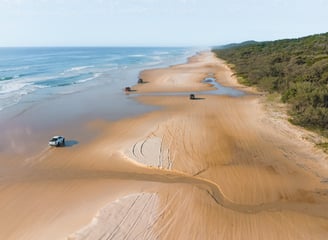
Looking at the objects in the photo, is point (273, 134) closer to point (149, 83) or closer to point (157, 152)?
point (157, 152)

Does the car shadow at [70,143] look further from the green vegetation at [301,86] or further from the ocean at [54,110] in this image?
the green vegetation at [301,86]

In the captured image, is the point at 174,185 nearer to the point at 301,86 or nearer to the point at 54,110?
the point at 301,86

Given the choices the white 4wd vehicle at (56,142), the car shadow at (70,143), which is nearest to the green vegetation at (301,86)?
the car shadow at (70,143)

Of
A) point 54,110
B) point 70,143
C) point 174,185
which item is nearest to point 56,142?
point 70,143

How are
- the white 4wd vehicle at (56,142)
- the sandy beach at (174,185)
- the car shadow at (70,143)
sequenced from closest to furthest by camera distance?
the sandy beach at (174,185)
the white 4wd vehicle at (56,142)
the car shadow at (70,143)

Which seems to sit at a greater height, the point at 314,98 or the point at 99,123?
the point at 314,98

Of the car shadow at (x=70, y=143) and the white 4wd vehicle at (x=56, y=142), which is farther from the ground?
the white 4wd vehicle at (x=56, y=142)

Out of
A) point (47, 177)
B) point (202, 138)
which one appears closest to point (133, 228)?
point (47, 177)

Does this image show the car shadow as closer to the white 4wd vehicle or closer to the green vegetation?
the white 4wd vehicle

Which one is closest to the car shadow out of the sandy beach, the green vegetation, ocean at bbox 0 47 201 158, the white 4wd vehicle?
ocean at bbox 0 47 201 158
